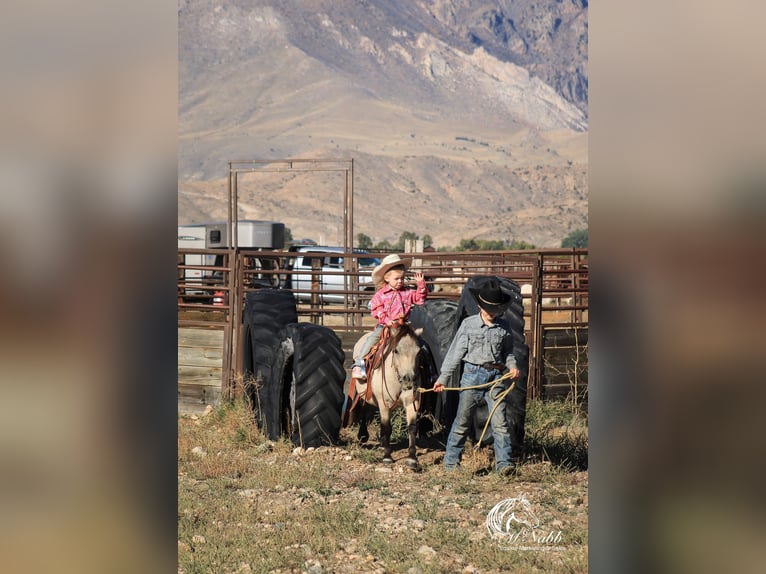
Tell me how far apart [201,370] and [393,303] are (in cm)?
455

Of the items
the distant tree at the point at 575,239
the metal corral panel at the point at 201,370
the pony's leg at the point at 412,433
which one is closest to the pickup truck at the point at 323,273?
the metal corral panel at the point at 201,370

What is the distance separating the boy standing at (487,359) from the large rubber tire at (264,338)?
8.71 feet

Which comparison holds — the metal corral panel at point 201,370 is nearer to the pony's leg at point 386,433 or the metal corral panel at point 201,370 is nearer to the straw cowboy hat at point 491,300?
the pony's leg at point 386,433

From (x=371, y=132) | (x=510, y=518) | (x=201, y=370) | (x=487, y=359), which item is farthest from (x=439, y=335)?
(x=371, y=132)

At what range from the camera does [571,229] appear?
90.8 m

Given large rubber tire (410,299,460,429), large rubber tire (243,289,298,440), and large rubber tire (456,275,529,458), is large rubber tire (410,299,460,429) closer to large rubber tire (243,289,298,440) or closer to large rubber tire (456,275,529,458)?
large rubber tire (456,275,529,458)

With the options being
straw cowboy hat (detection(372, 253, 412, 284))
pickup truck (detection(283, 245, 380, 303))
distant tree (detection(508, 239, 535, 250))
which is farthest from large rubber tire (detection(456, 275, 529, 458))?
distant tree (detection(508, 239, 535, 250))

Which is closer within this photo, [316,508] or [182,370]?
[316,508]

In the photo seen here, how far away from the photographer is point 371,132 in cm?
13562

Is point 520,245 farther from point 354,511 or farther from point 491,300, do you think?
point 354,511

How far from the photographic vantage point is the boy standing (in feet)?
24.3
